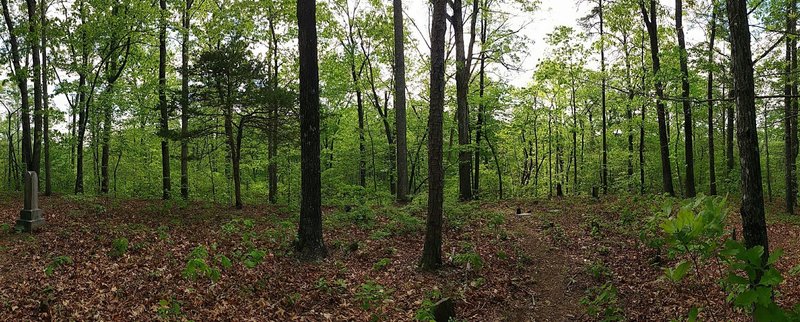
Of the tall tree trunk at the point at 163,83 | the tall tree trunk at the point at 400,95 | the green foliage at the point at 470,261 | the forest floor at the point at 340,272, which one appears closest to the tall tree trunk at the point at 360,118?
the tall tree trunk at the point at 400,95

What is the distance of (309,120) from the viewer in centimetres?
862

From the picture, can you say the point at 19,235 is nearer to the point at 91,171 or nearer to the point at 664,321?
the point at 664,321

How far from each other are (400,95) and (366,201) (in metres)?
4.17

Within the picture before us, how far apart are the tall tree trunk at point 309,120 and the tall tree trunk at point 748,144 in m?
6.54

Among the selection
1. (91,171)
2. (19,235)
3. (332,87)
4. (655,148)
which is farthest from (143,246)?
(655,148)

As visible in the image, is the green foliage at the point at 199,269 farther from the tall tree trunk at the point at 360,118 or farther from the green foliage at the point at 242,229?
the tall tree trunk at the point at 360,118

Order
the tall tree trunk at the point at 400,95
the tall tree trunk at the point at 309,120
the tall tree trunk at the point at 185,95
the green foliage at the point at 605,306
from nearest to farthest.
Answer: the green foliage at the point at 605,306 → the tall tree trunk at the point at 309,120 → the tall tree trunk at the point at 185,95 → the tall tree trunk at the point at 400,95

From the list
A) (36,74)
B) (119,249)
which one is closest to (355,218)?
(119,249)

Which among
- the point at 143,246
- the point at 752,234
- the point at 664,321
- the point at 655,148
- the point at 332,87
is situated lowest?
the point at 664,321

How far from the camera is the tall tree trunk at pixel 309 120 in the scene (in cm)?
858

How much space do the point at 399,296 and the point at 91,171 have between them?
96.1ft

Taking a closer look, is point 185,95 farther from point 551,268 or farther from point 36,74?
point 551,268

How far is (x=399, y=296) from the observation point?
7.16 metres

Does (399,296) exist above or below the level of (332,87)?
below
